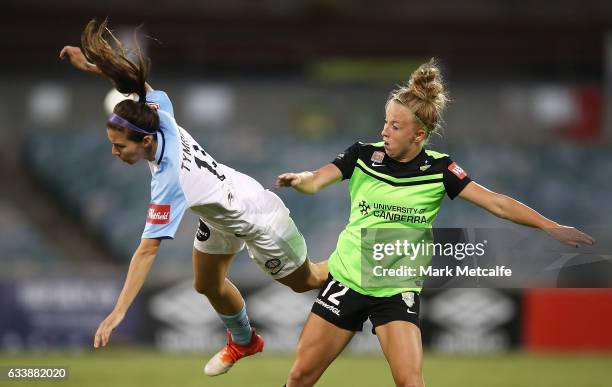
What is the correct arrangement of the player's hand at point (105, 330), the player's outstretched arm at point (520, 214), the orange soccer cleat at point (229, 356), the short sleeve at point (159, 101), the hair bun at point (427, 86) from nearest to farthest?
the player's hand at point (105, 330)
the player's outstretched arm at point (520, 214)
the hair bun at point (427, 86)
the short sleeve at point (159, 101)
the orange soccer cleat at point (229, 356)

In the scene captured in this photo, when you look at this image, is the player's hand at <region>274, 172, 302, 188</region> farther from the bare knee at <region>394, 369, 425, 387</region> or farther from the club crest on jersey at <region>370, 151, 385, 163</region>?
the bare knee at <region>394, 369, 425, 387</region>

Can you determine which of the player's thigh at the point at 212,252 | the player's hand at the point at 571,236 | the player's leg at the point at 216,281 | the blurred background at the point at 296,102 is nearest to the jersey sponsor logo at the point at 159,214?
the player's thigh at the point at 212,252

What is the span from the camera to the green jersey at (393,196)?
5703 mm

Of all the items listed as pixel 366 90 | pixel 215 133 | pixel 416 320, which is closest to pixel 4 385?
pixel 416 320

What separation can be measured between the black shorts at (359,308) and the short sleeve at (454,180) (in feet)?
2.11

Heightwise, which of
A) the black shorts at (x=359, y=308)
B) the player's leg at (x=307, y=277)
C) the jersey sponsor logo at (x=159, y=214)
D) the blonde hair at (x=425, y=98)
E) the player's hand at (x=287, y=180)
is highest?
the blonde hair at (x=425, y=98)

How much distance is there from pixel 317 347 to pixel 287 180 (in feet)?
3.30

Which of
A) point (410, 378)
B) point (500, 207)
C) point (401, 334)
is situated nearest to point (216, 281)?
point (401, 334)

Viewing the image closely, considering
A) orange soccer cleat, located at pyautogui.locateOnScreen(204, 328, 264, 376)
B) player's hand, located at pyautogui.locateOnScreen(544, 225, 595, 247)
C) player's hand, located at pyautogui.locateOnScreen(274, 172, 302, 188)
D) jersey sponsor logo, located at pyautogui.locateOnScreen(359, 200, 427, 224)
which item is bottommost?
orange soccer cleat, located at pyautogui.locateOnScreen(204, 328, 264, 376)

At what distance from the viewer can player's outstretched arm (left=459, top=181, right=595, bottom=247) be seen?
17.8ft

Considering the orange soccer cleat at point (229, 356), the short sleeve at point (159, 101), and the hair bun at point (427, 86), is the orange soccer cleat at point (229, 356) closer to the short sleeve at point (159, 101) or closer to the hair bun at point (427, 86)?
the short sleeve at point (159, 101)

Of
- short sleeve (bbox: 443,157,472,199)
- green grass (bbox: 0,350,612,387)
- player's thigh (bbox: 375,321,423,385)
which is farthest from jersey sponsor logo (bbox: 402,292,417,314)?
green grass (bbox: 0,350,612,387)

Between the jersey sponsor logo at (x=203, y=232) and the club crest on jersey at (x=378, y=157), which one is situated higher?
the club crest on jersey at (x=378, y=157)

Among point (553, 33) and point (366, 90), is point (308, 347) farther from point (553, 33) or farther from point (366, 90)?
point (553, 33)
